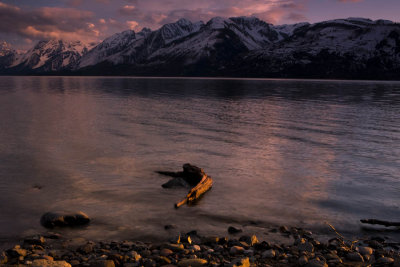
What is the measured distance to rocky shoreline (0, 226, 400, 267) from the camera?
996 cm

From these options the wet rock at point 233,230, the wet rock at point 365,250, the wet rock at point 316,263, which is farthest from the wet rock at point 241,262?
the wet rock at point 365,250

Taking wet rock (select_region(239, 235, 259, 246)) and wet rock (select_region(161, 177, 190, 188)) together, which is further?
wet rock (select_region(161, 177, 190, 188))

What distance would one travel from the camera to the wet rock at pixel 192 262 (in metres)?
9.77

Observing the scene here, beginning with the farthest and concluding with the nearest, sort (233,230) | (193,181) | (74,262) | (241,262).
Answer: (193,181) < (233,230) < (74,262) < (241,262)

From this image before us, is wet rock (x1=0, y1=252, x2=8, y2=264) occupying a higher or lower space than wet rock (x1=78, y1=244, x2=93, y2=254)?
higher

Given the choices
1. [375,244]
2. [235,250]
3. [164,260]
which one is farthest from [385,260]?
[164,260]

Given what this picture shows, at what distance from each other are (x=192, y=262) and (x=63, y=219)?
6.35m

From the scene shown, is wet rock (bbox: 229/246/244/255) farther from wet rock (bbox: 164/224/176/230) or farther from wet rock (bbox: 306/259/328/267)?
wet rock (bbox: 164/224/176/230)

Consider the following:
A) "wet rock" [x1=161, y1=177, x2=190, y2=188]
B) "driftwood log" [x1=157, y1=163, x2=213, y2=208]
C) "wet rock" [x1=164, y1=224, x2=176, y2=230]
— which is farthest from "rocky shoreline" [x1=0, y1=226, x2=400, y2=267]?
"wet rock" [x1=161, y1=177, x2=190, y2=188]

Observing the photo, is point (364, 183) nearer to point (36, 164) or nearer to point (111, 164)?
point (111, 164)

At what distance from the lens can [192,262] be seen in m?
9.84

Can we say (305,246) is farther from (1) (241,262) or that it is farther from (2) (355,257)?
(1) (241,262)

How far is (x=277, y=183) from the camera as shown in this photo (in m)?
19.5

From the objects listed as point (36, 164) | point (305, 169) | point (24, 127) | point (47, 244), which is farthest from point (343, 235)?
point (24, 127)
